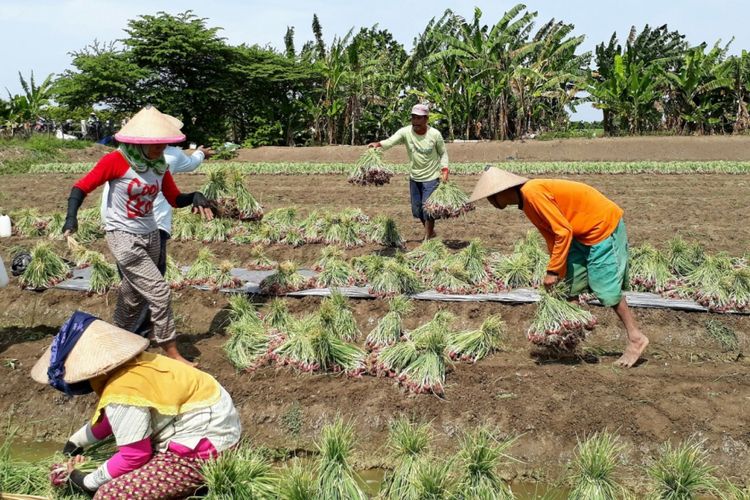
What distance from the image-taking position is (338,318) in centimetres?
521

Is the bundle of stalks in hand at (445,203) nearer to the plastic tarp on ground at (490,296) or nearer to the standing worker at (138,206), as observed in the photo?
the plastic tarp on ground at (490,296)

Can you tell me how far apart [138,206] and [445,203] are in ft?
11.1

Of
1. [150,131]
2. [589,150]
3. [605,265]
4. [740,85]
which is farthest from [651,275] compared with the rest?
[740,85]

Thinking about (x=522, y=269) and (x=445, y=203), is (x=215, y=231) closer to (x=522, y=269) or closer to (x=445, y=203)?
(x=445, y=203)

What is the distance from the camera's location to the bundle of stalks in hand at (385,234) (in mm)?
7672

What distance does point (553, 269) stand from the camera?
4402 millimetres

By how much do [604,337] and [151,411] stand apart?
3.71m

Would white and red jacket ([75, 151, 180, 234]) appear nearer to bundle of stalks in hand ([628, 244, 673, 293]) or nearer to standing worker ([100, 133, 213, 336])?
standing worker ([100, 133, 213, 336])

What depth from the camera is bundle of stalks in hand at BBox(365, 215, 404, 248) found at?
25.2ft

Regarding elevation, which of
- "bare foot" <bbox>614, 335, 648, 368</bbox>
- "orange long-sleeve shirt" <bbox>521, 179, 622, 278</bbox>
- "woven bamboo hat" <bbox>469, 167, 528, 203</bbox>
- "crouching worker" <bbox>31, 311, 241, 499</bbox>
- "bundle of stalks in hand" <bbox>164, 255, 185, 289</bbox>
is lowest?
"bare foot" <bbox>614, 335, 648, 368</bbox>

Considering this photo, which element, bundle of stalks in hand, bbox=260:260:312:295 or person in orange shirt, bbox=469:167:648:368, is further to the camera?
bundle of stalks in hand, bbox=260:260:312:295

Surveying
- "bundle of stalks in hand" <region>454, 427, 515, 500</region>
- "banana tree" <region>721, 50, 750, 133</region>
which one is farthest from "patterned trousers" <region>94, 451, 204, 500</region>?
"banana tree" <region>721, 50, 750, 133</region>

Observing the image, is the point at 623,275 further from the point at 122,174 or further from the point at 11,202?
the point at 11,202

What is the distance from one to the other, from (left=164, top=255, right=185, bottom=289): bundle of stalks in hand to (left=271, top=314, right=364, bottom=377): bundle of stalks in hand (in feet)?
7.22
